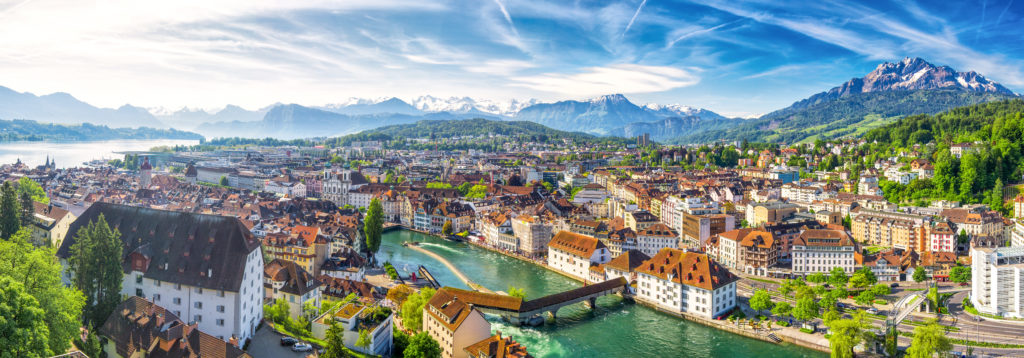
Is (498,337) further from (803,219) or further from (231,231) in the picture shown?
(803,219)

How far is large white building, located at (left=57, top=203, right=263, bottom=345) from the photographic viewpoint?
19.3m

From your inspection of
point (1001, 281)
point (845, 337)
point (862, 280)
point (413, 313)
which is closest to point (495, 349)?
point (413, 313)

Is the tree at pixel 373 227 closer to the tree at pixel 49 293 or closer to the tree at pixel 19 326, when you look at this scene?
the tree at pixel 49 293

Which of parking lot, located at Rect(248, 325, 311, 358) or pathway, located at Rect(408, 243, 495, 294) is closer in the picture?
parking lot, located at Rect(248, 325, 311, 358)

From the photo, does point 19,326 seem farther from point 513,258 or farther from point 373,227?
point 513,258

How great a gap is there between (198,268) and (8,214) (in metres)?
9.31

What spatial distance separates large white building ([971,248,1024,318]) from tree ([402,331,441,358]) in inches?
944

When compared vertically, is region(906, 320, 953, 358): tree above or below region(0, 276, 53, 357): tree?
below

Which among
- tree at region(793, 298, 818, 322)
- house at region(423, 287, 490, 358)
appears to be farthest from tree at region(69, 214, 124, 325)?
tree at region(793, 298, 818, 322)

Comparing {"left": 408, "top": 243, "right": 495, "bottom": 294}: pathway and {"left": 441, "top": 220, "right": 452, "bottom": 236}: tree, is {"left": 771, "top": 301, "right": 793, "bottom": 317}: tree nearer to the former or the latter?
{"left": 408, "top": 243, "right": 495, "bottom": 294}: pathway

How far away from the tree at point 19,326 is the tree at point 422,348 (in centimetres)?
982

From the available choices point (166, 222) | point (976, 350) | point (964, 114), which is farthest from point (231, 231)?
point (964, 114)

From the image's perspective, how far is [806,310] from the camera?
2573cm

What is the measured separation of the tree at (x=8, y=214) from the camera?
2294 cm
